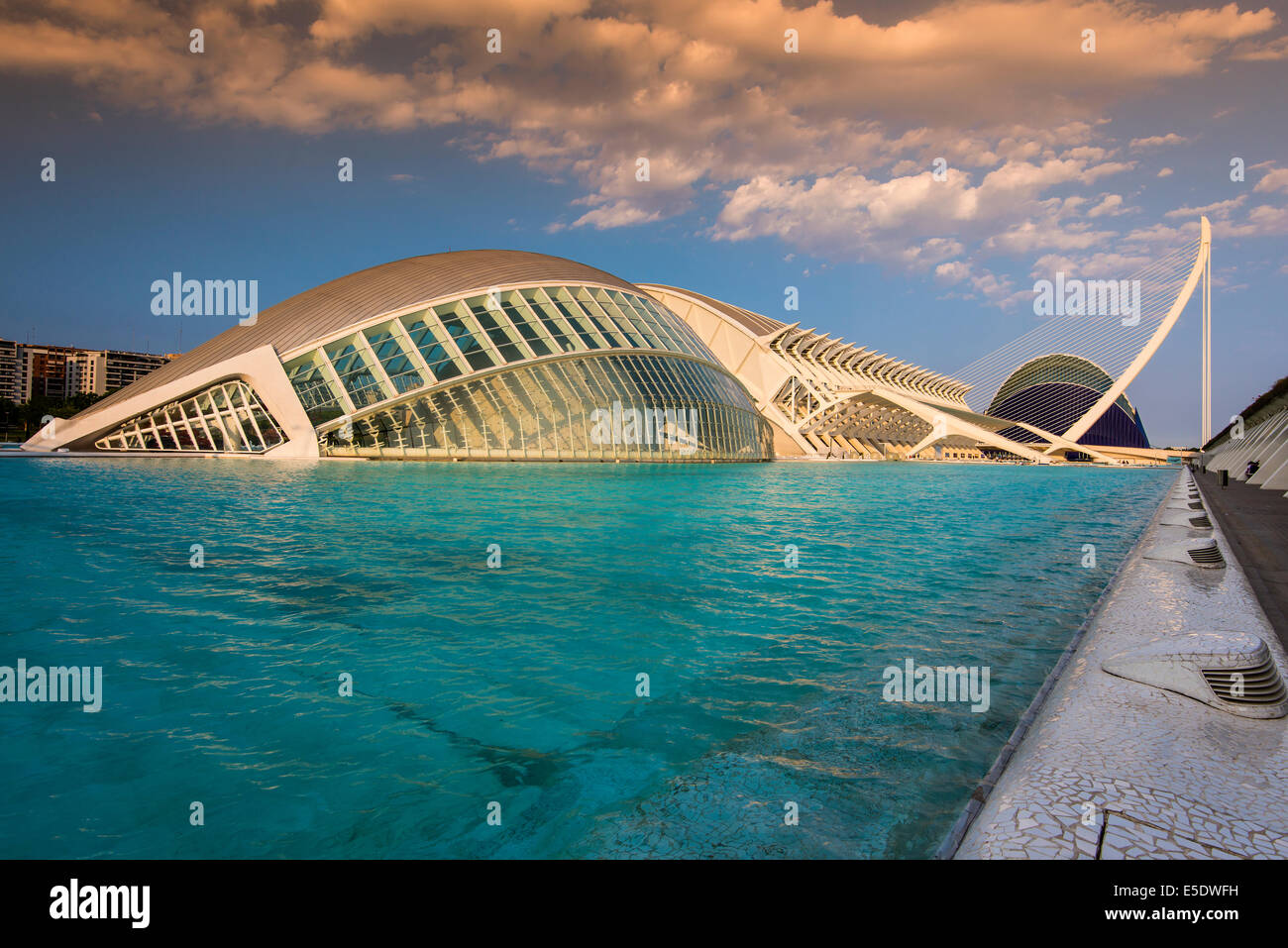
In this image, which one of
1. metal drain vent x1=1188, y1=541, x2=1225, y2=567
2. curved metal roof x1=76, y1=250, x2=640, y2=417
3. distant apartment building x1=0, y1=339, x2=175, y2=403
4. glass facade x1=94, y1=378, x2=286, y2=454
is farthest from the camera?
distant apartment building x1=0, y1=339, x2=175, y2=403

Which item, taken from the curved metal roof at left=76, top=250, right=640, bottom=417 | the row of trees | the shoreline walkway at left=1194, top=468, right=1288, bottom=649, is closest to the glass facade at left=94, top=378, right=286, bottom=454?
the curved metal roof at left=76, top=250, right=640, bottom=417

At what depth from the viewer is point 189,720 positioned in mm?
4516

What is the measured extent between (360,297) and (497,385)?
34.0ft

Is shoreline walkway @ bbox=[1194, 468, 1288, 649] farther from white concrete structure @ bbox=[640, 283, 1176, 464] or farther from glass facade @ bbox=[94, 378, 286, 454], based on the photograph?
white concrete structure @ bbox=[640, 283, 1176, 464]

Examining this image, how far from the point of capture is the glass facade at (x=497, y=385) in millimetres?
34562

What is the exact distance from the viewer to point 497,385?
3534 centimetres

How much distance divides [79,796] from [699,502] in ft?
50.2

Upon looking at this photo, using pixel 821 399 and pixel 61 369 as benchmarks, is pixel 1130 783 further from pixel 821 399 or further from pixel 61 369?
pixel 61 369

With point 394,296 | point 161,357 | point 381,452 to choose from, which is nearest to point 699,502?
point 381,452

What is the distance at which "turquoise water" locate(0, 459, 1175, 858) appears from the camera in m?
3.37

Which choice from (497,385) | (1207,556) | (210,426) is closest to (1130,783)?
(1207,556)

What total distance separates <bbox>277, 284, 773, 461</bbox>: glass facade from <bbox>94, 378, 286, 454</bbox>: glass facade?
8.07 feet

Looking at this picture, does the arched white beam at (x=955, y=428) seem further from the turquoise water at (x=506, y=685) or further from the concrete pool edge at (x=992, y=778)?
the concrete pool edge at (x=992, y=778)
